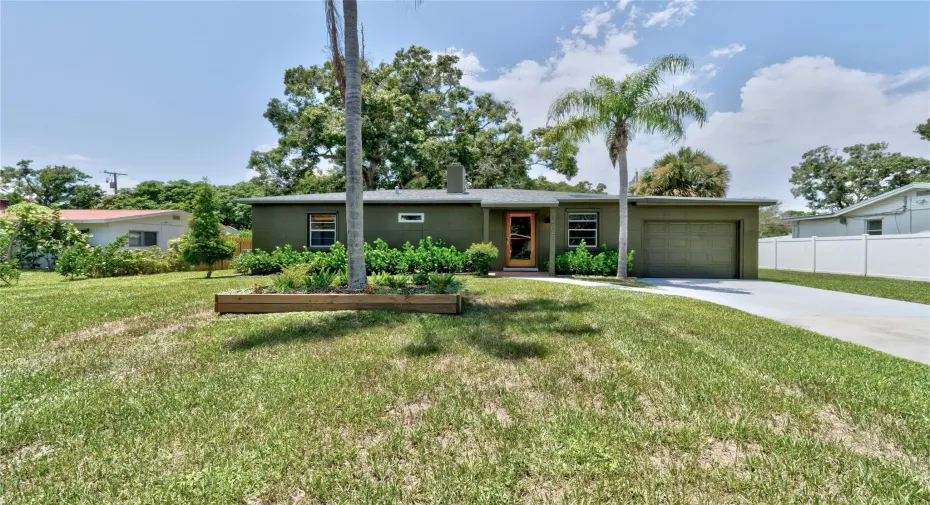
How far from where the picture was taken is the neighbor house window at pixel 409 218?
12.7 metres

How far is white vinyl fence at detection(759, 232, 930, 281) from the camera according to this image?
1152 centimetres

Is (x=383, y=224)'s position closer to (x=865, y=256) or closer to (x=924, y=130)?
(x=865, y=256)

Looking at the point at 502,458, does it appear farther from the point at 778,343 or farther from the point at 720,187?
the point at 720,187

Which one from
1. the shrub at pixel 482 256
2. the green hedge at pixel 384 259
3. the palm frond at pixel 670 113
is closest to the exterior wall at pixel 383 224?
the green hedge at pixel 384 259

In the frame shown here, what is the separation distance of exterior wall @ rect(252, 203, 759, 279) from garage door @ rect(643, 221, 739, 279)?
0.85 ft

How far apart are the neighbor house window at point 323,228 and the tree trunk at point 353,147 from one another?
7.19 metres

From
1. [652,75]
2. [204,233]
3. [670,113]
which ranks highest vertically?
[652,75]

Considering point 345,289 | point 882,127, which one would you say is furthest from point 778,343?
point 882,127

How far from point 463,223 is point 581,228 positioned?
13.3 feet

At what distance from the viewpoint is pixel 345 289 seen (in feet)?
20.4

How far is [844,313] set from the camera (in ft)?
19.2

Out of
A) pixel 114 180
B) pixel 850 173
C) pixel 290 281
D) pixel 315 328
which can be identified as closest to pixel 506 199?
pixel 290 281

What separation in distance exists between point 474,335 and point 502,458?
2.37m

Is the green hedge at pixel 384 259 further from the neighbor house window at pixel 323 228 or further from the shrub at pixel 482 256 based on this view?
the neighbor house window at pixel 323 228
